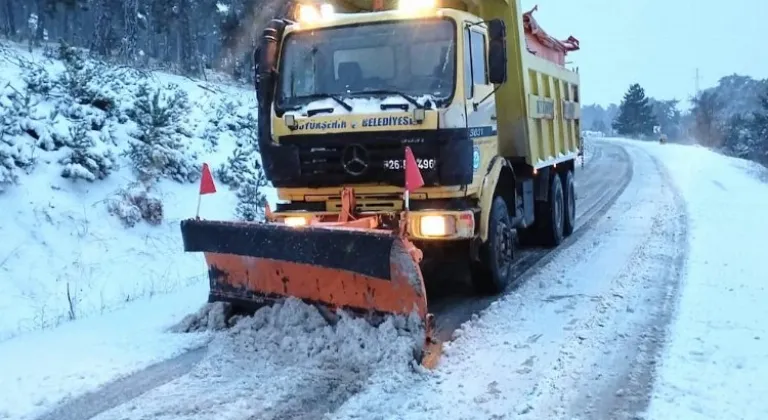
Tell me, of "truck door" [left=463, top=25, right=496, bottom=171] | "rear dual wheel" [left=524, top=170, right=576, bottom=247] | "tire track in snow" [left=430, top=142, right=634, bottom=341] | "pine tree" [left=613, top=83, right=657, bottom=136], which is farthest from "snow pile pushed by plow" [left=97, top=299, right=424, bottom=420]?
"pine tree" [left=613, top=83, right=657, bottom=136]

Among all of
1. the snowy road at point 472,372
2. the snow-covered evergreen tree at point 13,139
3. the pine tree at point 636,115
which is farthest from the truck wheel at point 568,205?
the pine tree at point 636,115

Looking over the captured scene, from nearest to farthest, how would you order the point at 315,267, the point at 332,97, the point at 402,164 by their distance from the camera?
the point at 315,267
the point at 402,164
the point at 332,97

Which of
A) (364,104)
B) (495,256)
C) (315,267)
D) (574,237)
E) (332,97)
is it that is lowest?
(574,237)

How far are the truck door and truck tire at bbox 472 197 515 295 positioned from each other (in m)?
0.60

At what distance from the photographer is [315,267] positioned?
523cm

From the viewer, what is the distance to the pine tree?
2960 inches

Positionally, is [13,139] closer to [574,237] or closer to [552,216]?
[552,216]

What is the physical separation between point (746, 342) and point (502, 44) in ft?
10.5

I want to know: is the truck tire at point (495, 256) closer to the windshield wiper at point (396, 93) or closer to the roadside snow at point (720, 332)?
the windshield wiper at point (396, 93)

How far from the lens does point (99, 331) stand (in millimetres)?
5668

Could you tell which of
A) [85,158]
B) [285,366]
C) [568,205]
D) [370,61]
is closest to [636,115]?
[568,205]

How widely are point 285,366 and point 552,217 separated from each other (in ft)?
18.6

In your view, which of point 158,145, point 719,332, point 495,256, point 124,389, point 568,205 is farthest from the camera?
point 158,145

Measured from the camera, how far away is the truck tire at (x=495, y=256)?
21.7 ft
